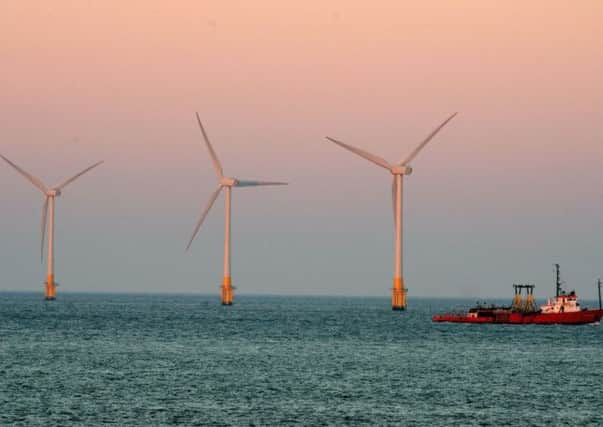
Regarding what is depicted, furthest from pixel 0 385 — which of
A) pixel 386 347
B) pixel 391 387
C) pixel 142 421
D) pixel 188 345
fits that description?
pixel 386 347

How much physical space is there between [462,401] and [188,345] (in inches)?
2650

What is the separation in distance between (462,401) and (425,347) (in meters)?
66.9

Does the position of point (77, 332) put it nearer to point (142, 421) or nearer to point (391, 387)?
point (391, 387)

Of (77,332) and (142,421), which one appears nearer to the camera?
(142,421)

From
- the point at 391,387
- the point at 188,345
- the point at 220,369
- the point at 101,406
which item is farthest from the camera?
the point at 188,345

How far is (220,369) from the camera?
119000 mm

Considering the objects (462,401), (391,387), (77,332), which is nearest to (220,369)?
(391,387)

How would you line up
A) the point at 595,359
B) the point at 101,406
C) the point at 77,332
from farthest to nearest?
the point at 77,332, the point at 595,359, the point at 101,406

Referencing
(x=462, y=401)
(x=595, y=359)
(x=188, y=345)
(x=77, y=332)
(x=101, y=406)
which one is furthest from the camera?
(x=77, y=332)

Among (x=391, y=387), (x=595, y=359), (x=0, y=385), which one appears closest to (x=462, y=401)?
(x=391, y=387)

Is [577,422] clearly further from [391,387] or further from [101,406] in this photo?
[101,406]

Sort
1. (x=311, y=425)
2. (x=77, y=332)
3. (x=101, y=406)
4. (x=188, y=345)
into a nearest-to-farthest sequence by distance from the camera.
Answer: (x=311, y=425) < (x=101, y=406) < (x=188, y=345) < (x=77, y=332)

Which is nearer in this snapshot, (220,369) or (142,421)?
(142,421)

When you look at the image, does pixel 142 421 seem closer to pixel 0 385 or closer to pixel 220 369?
pixel 0 385
